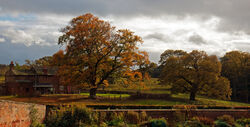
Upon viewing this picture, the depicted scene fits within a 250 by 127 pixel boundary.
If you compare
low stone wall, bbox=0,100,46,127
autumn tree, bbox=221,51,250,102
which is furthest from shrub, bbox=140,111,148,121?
autumn tree, bbox=221,51,250,102

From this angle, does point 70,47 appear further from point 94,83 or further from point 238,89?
point 238,89

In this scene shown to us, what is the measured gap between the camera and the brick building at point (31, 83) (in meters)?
50.0

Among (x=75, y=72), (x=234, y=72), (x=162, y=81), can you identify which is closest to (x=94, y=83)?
(x=75, y=72)

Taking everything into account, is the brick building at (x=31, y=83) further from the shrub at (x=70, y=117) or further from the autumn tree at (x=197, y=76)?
the shrub at (x=70, y=117)

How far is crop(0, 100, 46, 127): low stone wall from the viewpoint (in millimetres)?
10695

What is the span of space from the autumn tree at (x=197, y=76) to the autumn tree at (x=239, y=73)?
18585 millimetres

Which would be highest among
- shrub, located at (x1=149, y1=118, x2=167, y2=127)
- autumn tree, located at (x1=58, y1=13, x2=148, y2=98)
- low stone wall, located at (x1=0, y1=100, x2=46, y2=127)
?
autumn tree, located at (x1=58, y1=13, x2=148, y2=98)

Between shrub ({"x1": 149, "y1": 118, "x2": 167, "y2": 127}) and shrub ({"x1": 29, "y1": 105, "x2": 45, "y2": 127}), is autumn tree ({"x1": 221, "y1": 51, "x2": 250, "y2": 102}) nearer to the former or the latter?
shrub ({"x1": 149, "y1": 118, "x2": 167, "y2": 127})

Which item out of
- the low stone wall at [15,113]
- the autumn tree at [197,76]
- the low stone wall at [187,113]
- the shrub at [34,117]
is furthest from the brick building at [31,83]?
the low stone wall at [15,113]

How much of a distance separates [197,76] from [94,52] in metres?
19.1

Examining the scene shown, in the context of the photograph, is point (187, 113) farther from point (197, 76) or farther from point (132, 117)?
point (197, 76)

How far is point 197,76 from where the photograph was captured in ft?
140

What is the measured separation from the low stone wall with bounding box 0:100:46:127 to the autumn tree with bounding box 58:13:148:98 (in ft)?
76.1

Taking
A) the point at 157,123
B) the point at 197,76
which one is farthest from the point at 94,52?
the point at 157,123
